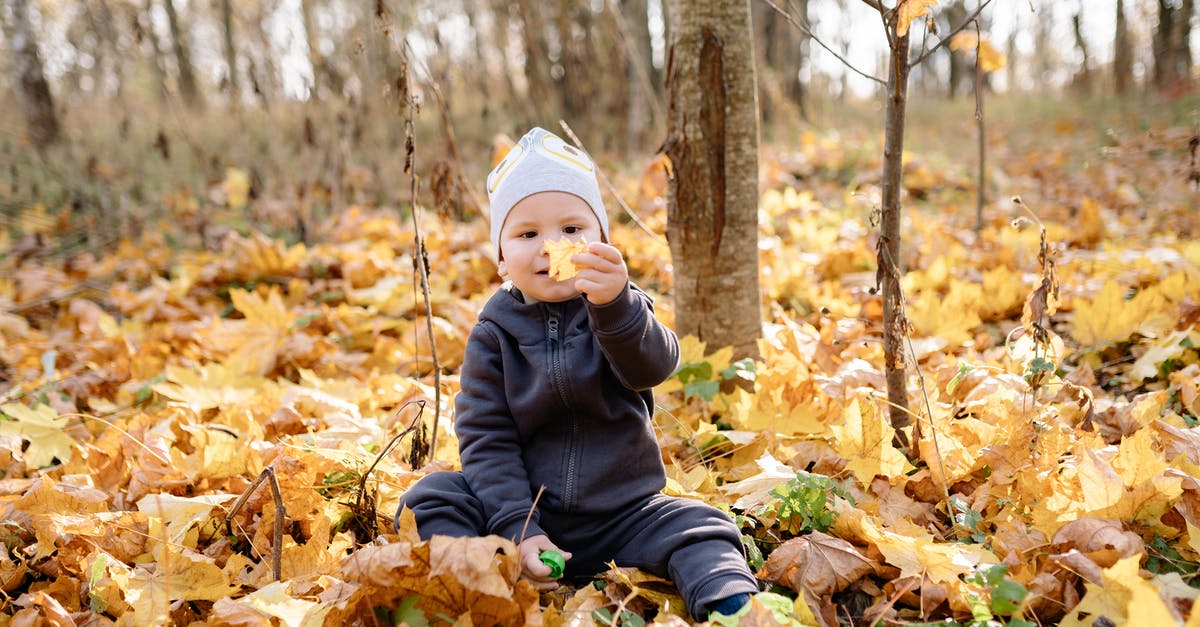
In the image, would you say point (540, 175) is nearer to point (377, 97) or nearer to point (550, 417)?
point (550, 417)

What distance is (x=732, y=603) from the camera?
4.47ft

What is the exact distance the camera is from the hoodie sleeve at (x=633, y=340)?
1480mm

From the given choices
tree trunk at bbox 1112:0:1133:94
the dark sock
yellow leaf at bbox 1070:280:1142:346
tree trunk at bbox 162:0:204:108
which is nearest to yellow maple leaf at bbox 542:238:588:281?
the dark sock

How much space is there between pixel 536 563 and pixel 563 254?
23.5 inches

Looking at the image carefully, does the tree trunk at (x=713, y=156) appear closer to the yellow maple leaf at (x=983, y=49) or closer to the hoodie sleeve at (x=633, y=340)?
the yellow maple leaf at (x=983, y=49)

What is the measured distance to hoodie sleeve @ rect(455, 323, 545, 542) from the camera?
5.16 feet

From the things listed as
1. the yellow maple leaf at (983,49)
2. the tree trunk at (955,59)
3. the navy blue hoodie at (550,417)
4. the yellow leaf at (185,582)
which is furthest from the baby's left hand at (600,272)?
the tree trunk at (955,59)

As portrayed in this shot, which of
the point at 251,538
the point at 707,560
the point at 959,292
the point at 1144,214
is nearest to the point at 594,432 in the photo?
the point at 707,560

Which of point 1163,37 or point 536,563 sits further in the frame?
point 1163,37

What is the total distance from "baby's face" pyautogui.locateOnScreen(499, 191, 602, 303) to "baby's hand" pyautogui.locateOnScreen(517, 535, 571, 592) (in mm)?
496

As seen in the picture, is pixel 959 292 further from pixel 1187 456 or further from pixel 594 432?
pixel 594 432

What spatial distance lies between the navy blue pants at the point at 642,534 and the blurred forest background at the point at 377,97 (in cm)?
102

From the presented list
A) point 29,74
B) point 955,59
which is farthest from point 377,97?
point 955,59

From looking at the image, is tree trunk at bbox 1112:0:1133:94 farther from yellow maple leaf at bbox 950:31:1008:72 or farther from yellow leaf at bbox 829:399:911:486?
yellow leaf at bbox 829:399:911:486
